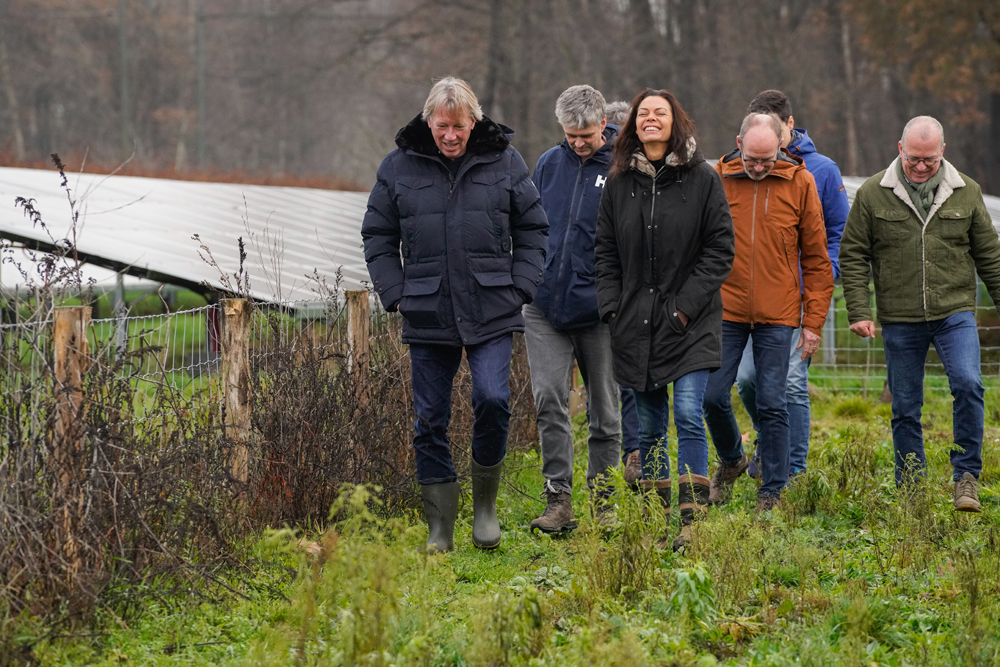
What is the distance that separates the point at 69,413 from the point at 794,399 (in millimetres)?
3679

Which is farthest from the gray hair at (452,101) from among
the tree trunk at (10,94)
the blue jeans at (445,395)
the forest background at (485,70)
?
the tree trunk at (10,94)

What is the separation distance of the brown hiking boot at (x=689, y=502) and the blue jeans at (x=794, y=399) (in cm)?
131

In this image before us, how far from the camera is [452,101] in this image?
4.50 m

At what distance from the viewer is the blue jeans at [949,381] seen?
17.0ft

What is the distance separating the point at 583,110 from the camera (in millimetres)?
5008

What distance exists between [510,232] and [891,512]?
207cm

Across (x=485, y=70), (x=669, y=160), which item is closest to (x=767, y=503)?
(x=669, y=160)

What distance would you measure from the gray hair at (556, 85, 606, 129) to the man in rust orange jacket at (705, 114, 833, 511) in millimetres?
697

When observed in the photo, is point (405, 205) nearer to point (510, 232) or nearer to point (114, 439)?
point (510, 232)

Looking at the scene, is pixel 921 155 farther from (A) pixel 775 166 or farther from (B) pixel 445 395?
(B) pixel 445 395

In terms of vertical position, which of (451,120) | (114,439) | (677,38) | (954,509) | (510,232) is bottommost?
(954,509)

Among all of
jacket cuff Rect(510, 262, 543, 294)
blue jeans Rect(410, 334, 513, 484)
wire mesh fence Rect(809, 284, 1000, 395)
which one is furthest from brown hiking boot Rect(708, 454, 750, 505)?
wire mesh fence Rect(809, 284, 1000, 395)

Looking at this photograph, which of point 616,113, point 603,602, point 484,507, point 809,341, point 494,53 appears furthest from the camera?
point 494,53

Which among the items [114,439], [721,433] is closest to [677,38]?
[721,433]
